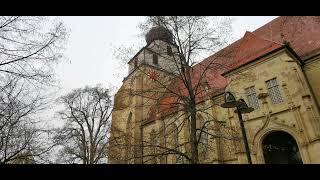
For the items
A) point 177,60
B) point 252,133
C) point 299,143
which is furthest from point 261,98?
point 177,60

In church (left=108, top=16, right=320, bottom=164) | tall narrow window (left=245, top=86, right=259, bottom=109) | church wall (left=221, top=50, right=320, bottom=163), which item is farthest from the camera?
tall narrow window (left=245, top=86, right=259, bottom=109)

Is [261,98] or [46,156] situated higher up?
[261,98]

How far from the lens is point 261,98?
17422 mm

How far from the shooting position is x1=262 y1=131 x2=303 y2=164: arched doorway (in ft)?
55.4

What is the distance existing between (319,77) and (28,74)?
57.1ft

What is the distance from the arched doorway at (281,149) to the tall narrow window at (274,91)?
204cm

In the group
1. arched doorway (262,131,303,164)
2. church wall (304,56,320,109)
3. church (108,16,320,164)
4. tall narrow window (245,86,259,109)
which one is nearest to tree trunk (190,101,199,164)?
church (108,16,320,164)

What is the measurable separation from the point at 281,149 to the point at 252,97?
12.7ft

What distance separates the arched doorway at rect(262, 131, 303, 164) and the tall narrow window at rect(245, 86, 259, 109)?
87.1 inches

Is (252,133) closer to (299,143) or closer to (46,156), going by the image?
(299,143)

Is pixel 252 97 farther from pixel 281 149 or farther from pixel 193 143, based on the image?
pixel 193 143

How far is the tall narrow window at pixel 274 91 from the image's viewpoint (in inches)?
665

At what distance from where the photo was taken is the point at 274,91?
17.3m

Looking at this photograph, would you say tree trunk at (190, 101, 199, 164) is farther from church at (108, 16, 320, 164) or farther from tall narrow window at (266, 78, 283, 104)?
tall narrow window at (266, 78, 283, 104)
